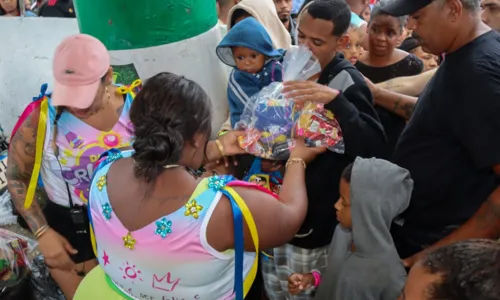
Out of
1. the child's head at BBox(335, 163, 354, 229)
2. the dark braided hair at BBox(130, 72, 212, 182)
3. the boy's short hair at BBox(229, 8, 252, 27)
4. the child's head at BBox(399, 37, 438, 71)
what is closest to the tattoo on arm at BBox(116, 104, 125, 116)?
the dark braided hair at BBox(130, 72, 212, 182)

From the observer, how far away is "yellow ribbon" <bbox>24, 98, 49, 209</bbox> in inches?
81.8

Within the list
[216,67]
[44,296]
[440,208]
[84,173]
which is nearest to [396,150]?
[440,208]

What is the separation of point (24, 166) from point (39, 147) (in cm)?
15

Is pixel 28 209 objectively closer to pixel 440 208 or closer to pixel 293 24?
pixel 440 208

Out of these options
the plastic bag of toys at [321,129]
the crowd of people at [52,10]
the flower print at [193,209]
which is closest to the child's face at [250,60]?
the plastic bag of toys at [321,129]

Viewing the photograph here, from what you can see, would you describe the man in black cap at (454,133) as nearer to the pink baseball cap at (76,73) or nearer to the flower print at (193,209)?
the flower print at (193,209)

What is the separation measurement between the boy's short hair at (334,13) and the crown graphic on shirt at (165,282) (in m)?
1.29

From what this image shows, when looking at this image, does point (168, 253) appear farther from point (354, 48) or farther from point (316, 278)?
point (354, 48)

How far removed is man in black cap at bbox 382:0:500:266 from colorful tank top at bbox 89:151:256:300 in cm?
79

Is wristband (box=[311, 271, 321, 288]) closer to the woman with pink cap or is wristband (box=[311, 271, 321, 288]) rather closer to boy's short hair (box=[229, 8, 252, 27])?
the woman with pink cap

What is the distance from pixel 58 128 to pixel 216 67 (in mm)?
1029

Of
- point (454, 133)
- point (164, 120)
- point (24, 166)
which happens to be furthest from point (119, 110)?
point (454, 133)

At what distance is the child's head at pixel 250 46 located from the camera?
243 cm

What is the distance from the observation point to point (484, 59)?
1.57m
